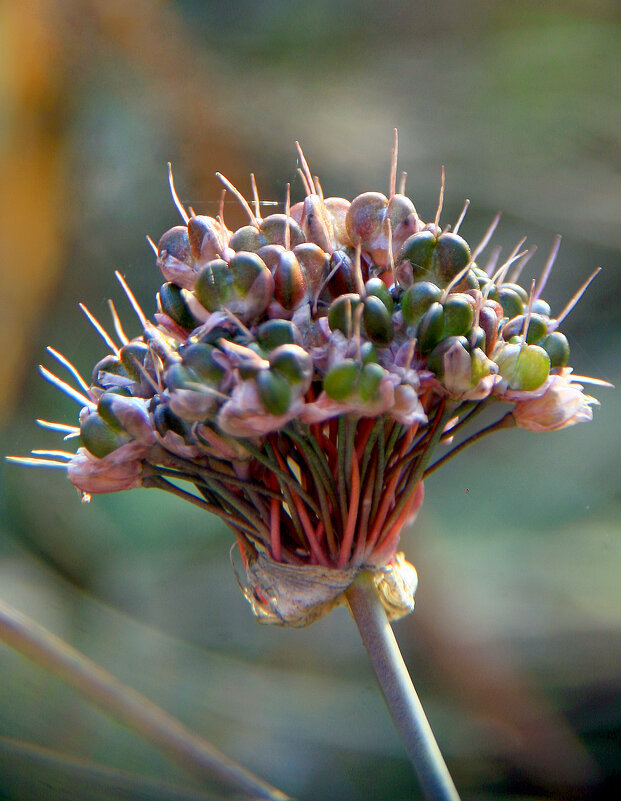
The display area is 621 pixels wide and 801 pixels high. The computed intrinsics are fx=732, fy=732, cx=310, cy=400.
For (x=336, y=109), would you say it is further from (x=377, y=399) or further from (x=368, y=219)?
(x=377, y=399)

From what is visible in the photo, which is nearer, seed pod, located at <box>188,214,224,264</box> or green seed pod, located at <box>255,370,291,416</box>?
green seed pod, located at <box>255,370,291,416</box>

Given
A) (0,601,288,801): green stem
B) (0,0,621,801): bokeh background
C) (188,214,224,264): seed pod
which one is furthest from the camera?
(0,0,621,801): bokeh background

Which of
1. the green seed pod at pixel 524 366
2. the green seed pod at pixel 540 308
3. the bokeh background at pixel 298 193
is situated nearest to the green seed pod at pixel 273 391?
the green seed pod at pixel 524 366

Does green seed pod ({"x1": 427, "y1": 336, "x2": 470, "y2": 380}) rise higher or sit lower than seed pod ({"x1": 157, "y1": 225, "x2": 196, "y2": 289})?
higher

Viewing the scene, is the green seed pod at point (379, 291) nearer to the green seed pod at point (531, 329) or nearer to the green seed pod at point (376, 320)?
the green seed pod at point (376, 320)

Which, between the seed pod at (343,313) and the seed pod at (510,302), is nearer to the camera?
the seed pod at (343,313)

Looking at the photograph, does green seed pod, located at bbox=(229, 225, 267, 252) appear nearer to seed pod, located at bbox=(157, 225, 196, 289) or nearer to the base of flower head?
seed pod, located at bbox=(157, 225, 196, 289)

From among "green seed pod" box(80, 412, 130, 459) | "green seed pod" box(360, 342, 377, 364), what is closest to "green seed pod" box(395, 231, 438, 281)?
"green seed pod" box(360, 342, 377, 364)

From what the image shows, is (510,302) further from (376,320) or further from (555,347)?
(376,320)
